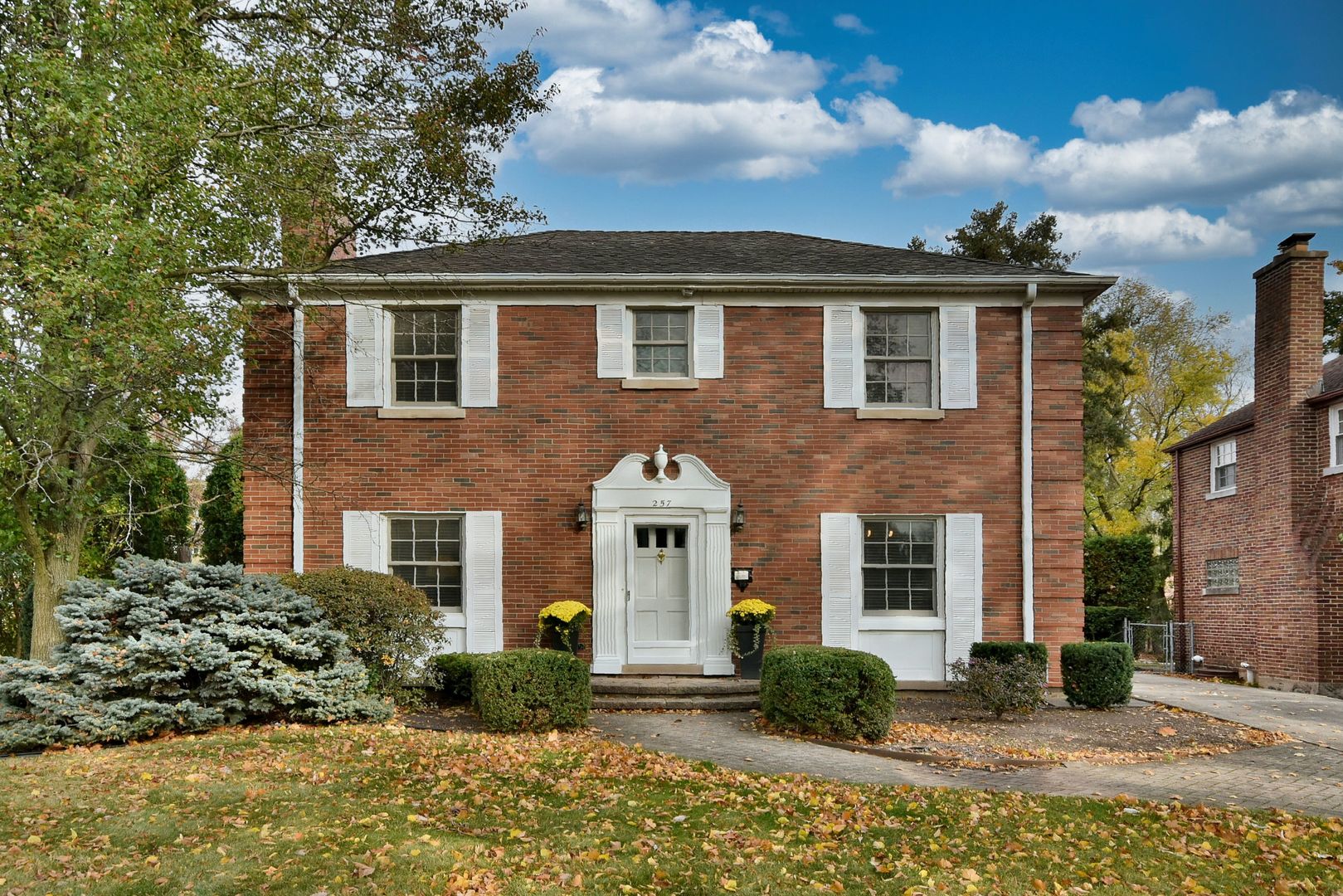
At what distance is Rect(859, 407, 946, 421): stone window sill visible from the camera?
43.8ft

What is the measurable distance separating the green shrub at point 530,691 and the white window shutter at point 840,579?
421cm

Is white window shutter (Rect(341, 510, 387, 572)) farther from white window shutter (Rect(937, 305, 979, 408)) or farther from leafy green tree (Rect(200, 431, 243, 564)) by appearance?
white window shutter (Rect(937, 305, 979, 408))

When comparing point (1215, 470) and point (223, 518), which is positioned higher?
point (1215, 470)

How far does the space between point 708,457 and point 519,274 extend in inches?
147

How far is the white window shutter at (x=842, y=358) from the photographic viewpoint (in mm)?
13398

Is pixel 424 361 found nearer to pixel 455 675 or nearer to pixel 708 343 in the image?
pixel 708 343

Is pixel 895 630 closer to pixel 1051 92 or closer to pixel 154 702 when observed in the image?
pixel 154 702

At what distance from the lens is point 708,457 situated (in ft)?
43.7

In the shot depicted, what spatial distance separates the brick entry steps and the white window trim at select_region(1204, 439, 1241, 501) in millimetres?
13779

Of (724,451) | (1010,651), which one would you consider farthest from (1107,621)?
(724,451)

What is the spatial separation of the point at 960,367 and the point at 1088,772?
6232 mm

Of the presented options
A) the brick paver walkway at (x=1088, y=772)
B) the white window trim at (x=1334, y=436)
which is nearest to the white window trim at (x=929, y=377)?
the brick paver walkway at (x=1088, y=772)

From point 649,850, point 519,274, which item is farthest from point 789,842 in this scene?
point 519,274

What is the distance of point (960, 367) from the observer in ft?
43.9
